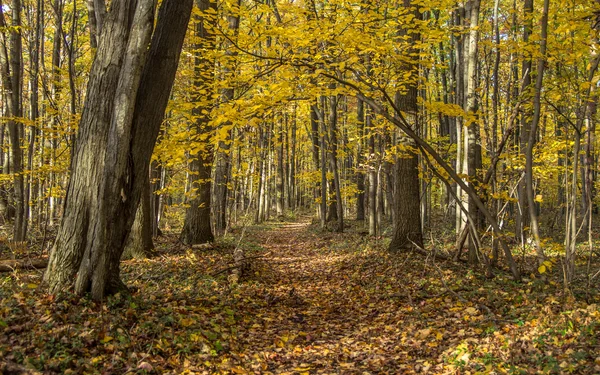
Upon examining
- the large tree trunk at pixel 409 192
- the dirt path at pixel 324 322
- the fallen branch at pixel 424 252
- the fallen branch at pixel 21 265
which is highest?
the large tree trunk at pixel 409 192

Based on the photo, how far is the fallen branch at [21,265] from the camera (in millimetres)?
6938

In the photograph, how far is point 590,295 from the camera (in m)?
5.90

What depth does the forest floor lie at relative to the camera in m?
3.96

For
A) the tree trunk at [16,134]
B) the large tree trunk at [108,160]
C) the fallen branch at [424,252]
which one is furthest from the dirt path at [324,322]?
the tree trunk at [16,134]

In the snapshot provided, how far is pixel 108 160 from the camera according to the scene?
16.2ft

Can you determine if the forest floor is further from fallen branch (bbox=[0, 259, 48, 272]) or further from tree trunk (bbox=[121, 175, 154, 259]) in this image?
tree trunk (bbox=[121, 175, 154, 259])

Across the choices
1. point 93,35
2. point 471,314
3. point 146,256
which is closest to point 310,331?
point 471,314

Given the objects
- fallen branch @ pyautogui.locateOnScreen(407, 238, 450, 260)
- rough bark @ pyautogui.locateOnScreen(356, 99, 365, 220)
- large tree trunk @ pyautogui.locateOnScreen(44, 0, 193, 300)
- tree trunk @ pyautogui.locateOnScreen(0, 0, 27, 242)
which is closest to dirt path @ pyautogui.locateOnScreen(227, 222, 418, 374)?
fallen branch @ pyautogui.locateOnScreen(407, 238, 450, 260)

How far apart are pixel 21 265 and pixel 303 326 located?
5.33 meters

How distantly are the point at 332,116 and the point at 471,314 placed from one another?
12.6 metres

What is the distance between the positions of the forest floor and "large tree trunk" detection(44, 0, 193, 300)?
1.39 feet

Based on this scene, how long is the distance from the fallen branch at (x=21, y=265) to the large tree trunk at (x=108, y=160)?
2.66 metres

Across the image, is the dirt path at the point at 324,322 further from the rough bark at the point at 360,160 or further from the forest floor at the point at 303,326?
the rough bark at the point at 360,160

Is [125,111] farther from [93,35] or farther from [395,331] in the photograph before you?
[93,35]
